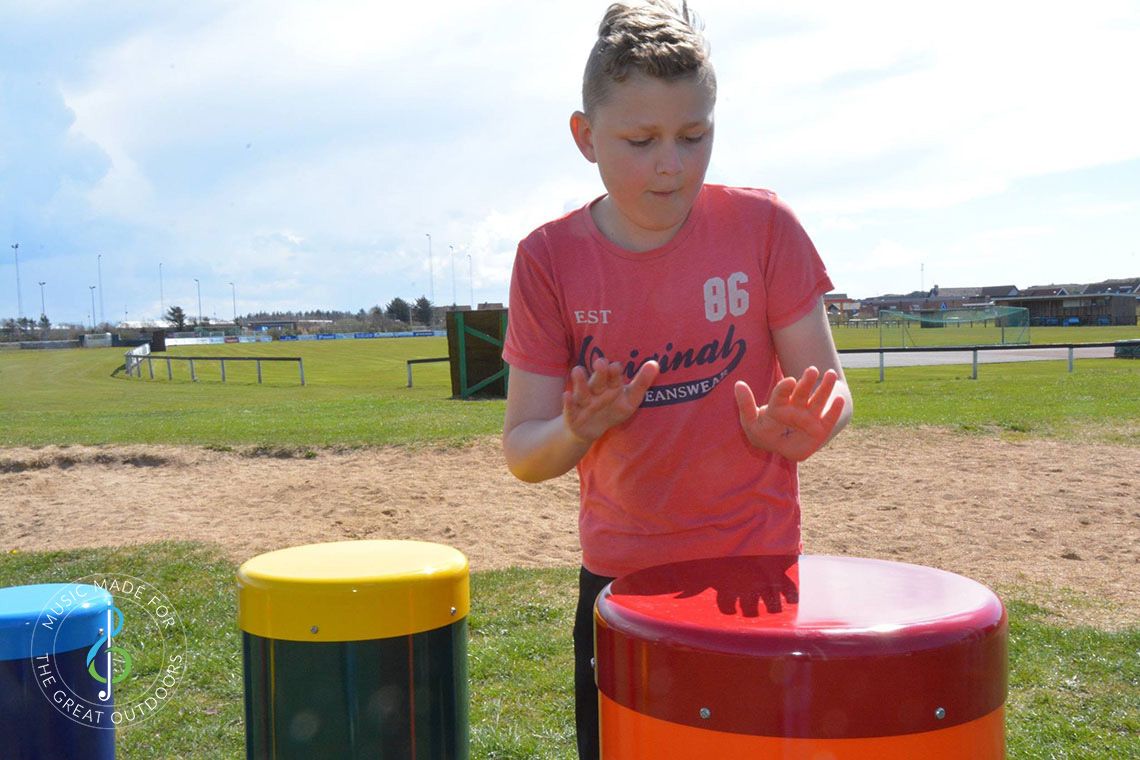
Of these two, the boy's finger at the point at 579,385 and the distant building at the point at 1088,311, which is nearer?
the boy's finger at the point at 579,385

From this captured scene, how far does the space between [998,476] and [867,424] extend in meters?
2.79

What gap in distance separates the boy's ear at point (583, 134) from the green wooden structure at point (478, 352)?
16138 mm

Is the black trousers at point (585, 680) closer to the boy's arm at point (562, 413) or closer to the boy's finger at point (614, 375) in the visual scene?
the boy's arm at point (562, 413)

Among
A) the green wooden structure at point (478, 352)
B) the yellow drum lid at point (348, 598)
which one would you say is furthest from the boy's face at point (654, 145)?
the green wooden structure at point (478, 352)

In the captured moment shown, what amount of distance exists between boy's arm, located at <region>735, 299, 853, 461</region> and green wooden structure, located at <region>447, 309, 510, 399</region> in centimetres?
1624

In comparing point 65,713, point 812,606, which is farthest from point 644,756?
point 65,713

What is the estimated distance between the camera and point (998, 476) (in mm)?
8625

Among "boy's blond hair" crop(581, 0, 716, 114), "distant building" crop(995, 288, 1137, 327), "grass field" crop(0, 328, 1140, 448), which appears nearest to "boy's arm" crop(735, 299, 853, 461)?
"boy's blond hair" crop(581, 0, 716, 114)

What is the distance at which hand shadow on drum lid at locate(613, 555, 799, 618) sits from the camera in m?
1.51

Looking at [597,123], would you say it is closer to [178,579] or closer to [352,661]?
[352,661]

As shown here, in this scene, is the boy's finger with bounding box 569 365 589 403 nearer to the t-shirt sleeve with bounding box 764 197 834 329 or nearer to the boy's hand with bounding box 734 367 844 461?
the boy's hand with bounding box 734 367 844 461

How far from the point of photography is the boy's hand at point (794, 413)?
1652 millimetres

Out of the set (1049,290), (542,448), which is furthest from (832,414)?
(1049,290)

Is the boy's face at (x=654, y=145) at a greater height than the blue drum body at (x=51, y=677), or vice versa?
the boy's face at (x=654, y=145)
